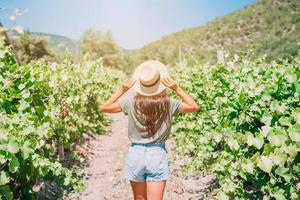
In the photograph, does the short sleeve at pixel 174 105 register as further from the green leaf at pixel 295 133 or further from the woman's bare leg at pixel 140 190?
the green leaf at pixel 295 133

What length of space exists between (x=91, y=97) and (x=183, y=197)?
735cm

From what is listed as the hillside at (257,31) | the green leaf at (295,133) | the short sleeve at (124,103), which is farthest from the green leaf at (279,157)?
the hillside at (257,31)

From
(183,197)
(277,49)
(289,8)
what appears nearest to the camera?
(183,197)

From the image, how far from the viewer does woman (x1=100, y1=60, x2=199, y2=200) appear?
3.80 m

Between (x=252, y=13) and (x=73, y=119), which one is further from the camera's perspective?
(x=252, y=13)

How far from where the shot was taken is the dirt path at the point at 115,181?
6.61 m

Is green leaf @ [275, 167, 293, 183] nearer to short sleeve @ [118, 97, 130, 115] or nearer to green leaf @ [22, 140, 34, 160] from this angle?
short sleeve @ [118, 97, 130, 115]

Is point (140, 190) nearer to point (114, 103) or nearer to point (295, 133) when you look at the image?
point (114, 103)

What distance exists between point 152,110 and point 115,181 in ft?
13.1

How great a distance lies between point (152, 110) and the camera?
3.82 m

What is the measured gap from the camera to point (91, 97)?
A: 43.4 ft

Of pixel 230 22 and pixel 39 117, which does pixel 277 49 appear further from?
pixel 39 117

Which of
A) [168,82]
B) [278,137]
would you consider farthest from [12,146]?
[278,137]

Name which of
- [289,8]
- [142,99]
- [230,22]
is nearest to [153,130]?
[142,99]
